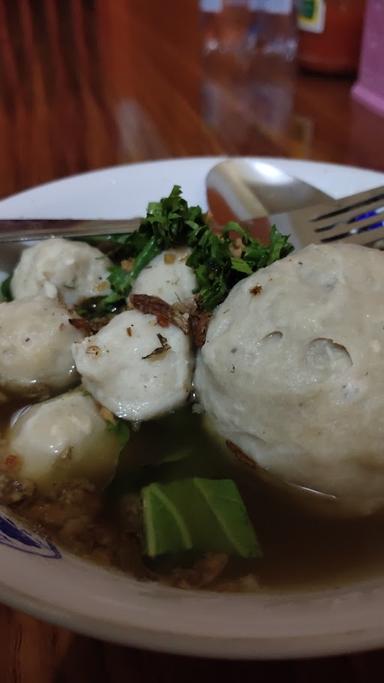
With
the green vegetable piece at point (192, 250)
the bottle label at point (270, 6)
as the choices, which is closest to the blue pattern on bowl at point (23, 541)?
the green vegetable piece at point (192, 250)

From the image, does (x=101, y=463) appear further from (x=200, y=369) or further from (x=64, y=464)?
(x=200, y=369)

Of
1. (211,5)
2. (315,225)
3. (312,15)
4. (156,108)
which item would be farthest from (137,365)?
(211,5)

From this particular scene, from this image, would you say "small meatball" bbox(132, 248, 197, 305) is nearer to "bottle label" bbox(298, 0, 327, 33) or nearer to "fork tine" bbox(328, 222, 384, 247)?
"fork tine" bbox(328, 222, 384, 247)

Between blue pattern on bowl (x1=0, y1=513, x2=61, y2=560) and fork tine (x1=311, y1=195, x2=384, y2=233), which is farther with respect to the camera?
fork tine (x1=311, y1=195, x2=384, y2=233)

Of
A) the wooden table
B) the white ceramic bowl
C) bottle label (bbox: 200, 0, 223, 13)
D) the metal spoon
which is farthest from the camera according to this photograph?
bottle label (bbox: 200, 0, 223, 13)

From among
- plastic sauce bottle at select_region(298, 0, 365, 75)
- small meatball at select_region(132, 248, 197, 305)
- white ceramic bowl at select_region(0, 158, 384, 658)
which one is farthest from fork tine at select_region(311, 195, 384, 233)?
plastic sauce bottle at select_region(298, 0, 365, 75)

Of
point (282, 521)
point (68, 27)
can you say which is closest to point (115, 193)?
point (282, 521)
